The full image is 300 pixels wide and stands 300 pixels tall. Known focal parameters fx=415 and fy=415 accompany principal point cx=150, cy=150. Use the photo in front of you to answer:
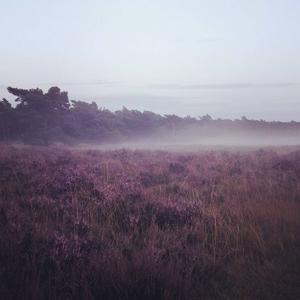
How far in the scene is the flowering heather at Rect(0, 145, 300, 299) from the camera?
3777 mm

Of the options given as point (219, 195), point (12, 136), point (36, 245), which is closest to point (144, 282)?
point (36, 245)

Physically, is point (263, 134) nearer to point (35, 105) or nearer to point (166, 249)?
point (35, 105)

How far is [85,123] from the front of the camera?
126 feet

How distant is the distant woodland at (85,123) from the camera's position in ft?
103

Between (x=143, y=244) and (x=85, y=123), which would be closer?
(x=143, y=244)

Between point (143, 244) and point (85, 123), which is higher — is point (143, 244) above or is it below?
below

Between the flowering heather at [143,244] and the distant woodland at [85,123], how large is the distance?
21.6m

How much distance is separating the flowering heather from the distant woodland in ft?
70.9

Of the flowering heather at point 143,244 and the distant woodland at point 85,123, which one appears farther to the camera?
the distant woodland at point 85,123

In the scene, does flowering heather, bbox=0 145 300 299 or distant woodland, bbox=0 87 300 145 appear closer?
flowering heather, bbox=0 145 300 299

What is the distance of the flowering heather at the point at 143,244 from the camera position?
3.78 metres

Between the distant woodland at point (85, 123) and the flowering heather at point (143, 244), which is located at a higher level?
the distant woodland at point (85, 123)

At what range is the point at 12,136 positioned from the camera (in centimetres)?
3091

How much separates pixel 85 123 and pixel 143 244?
3420 cm
